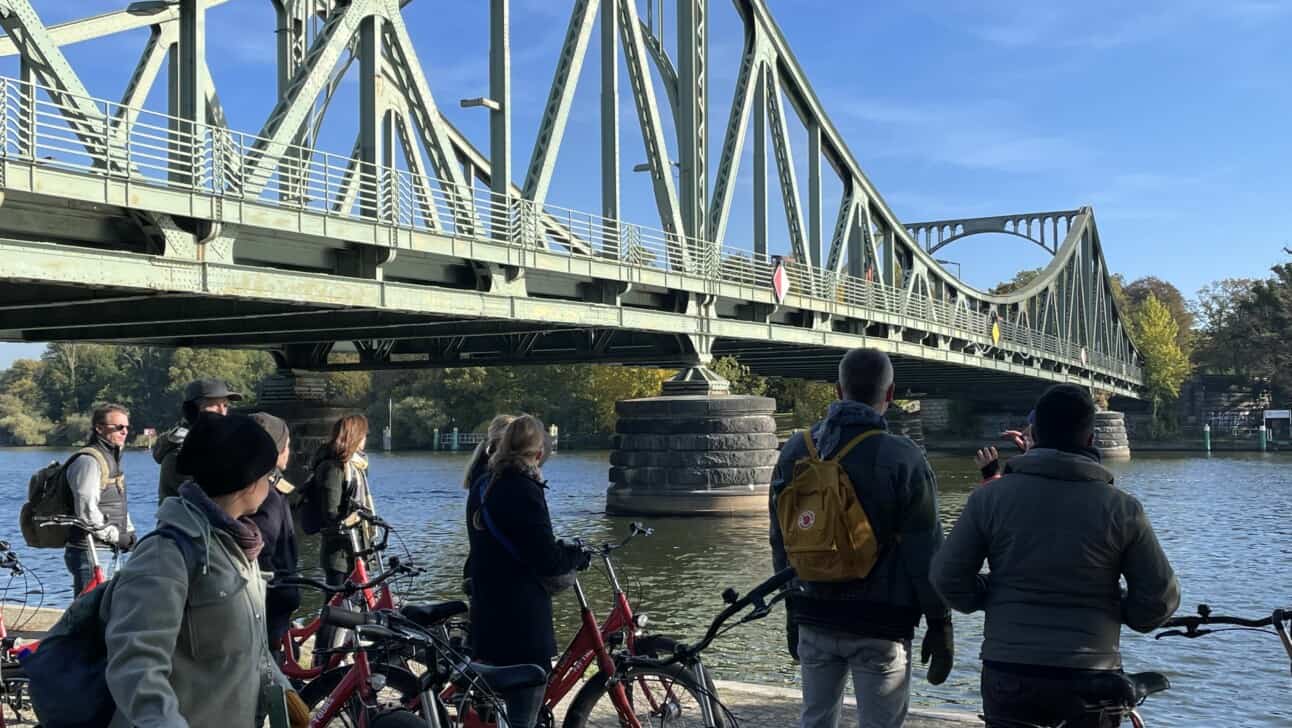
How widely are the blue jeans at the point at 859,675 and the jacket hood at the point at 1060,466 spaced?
0.76m

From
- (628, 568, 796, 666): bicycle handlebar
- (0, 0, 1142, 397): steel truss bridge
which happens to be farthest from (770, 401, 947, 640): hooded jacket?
(0, 0, 1142, 397): steel truss bridge

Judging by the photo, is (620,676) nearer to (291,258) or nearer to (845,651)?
(845,651)

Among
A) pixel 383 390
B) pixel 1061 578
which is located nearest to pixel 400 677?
pixel 1061 578

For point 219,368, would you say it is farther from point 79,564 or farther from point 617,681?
point 617,681

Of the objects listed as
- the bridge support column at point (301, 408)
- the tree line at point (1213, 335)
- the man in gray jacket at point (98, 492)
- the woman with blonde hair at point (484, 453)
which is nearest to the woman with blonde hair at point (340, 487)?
the man in gray jacket at point (98, 492)

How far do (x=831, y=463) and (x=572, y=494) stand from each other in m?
30.8

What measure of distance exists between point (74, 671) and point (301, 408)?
1021 inches

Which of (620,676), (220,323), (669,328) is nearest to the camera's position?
(620,676)

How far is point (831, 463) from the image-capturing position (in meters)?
4.05

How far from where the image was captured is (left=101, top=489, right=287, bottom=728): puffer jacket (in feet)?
8.41

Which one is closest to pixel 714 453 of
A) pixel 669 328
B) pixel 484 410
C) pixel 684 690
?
pixel 669 328

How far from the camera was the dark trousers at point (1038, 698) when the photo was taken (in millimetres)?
3547

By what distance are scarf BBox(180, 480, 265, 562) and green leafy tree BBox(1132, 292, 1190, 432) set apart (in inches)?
3268

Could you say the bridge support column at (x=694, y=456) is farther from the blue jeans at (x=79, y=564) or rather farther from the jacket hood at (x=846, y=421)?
the jacket hood at (x=846, y=421)
